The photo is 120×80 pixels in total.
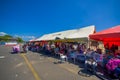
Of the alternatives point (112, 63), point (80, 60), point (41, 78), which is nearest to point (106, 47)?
point (80, 60)

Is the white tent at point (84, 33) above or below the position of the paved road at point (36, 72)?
above

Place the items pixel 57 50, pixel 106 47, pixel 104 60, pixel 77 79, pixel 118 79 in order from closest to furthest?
pixel 118 79 < pixel 77 79 < pixel 104 60 < pixel 106 47 < pixel 57 50

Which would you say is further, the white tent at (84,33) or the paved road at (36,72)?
the white tent at (84,33)

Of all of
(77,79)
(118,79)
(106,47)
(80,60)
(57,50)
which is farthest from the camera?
(57,50)

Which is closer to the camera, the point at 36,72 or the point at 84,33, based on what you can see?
the point at 36,72

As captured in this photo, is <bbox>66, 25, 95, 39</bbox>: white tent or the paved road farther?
<bbox>66, 25, 95, 39</bbox>: white tent

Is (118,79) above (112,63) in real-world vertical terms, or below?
below

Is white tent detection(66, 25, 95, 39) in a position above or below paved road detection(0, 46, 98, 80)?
above

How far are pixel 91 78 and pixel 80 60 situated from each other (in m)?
5.81

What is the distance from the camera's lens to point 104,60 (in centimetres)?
948

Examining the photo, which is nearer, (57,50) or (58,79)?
(58,79)

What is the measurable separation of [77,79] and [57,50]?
1108 cm

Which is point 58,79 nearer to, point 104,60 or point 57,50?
point 104,60

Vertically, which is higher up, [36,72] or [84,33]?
[84,33]
